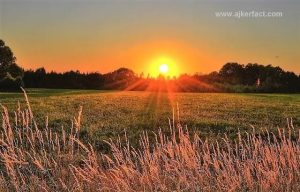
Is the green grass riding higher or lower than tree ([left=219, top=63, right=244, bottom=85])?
lower

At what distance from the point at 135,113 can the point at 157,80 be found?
948 cm

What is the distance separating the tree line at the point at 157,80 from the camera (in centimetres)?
2352

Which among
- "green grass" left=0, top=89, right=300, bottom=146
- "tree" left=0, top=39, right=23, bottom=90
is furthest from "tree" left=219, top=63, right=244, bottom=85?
"tree" left=0, top=39, right=23, bottom=90

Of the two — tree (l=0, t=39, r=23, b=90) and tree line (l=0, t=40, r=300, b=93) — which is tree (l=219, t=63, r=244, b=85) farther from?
tree (l=0, t=39, r=23, b=90)

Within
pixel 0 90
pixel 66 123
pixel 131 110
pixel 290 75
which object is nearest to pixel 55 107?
pixel 131 110

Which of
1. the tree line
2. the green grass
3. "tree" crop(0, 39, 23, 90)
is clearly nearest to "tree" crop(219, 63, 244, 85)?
the tree line

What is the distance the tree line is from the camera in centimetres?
2352

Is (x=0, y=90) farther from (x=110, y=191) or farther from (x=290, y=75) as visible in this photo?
(x=110, y=191)

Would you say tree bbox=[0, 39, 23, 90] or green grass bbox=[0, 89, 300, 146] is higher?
tree bbox=[0, 39, 23, 90]

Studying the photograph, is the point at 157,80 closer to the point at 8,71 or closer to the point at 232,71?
the point at 232,71

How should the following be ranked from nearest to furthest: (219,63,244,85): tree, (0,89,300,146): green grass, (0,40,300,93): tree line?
1. (0,89,300,146): green grass
2. (0,40,300,93): tree line
3. (219,63,244,85): tree

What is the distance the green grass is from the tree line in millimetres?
509

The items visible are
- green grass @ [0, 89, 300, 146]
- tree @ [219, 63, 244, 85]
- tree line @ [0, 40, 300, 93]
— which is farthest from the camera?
tree @ [219, 63, 244, 85]

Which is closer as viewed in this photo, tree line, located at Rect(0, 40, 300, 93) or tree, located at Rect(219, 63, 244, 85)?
tree line, located at Rect(0, 40, 300, 93)
